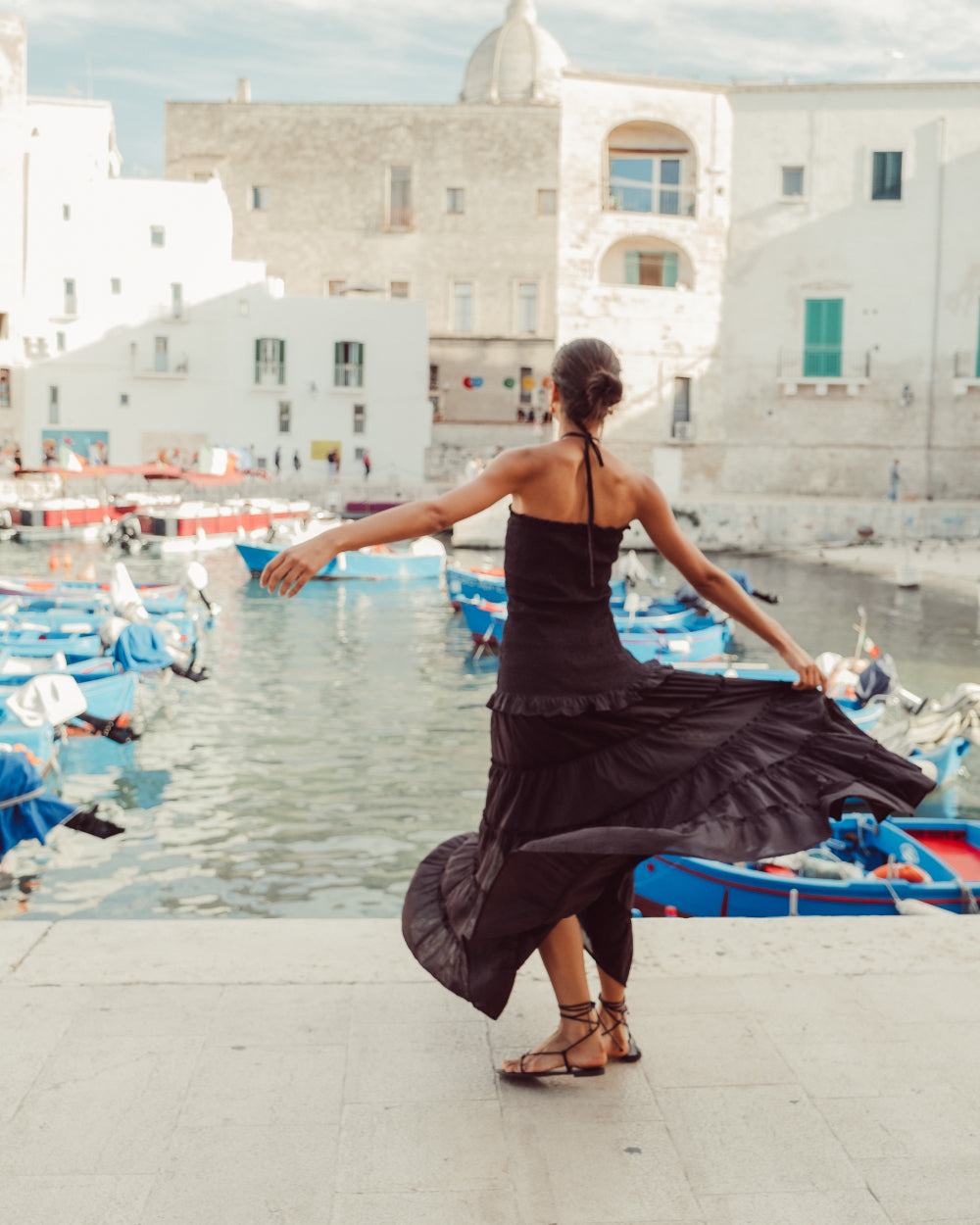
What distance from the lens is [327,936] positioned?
14.1ft

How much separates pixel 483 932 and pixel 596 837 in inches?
15.4

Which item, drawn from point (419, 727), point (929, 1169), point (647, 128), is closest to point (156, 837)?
point (419, 727)

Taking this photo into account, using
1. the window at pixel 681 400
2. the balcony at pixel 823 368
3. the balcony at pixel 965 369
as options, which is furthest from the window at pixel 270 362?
the balcony at pixel 965 369

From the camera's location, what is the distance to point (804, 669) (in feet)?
11.4

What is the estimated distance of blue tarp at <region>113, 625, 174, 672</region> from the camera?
14188 mm

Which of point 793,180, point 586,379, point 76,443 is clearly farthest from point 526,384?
point 586,379

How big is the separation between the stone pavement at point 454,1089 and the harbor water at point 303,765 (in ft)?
18.2

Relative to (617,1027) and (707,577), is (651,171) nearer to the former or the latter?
(707,577)

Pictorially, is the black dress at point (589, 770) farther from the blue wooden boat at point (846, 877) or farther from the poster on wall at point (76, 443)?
the poster on wall at point (76, 443)

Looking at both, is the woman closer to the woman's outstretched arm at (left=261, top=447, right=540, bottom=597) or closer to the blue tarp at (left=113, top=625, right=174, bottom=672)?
the woman's outstretched arm at (left=261, top=447, right=540, bottom=597)

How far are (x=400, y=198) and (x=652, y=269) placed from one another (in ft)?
53.7

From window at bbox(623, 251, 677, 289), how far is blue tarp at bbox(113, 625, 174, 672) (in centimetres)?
2735

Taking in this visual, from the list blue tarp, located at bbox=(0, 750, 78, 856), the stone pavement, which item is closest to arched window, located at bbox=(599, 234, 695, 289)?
blue tarp, located at bbox=(0, 750, 78, 856)

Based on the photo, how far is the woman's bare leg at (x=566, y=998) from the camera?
3.35 metres
